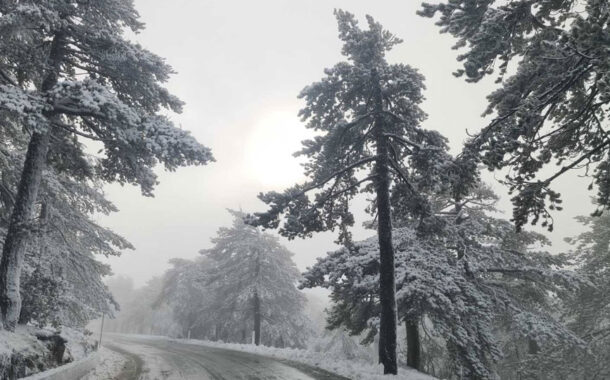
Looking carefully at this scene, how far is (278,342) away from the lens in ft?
104

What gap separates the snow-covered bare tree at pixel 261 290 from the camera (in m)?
30.3

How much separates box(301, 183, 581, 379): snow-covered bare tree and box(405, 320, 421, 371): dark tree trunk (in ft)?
0.12

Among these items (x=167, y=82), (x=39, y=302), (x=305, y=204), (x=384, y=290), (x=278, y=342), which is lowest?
(x=278, y=342)

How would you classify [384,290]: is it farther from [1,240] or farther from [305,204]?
[1,240]

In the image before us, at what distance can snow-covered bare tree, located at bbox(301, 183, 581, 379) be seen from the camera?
40.1 ft

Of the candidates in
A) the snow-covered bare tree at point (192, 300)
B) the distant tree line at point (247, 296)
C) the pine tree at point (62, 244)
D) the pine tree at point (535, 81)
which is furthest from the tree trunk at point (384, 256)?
the snow-covered bare tree at point (192, 300)

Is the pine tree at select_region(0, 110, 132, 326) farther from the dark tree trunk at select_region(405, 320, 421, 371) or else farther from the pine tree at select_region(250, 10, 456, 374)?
the dark tree trunk at select_region(405, 320, 421, 371)

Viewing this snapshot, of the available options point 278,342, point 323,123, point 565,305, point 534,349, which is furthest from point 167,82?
point 278,342

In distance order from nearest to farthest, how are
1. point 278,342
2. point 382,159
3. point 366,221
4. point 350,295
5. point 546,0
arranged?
point 546,0
point 382,159
point 350,295
point 366,221
point 278,342

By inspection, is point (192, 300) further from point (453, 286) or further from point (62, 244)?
point (453, 286)

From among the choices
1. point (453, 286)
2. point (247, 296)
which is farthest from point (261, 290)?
point (453, 286)

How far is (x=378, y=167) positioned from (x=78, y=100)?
30.8ft

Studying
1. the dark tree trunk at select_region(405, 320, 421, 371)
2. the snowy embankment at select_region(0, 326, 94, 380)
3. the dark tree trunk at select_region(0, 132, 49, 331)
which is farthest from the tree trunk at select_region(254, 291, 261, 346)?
the dark tree trunk at select_region(0, 132, 49, 331)

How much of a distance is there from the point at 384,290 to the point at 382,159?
4.56m
